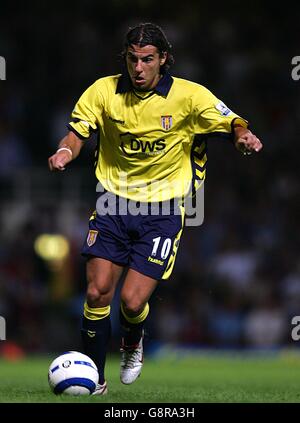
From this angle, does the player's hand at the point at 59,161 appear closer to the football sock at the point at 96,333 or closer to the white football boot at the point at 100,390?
the football sock at the point at 96,333

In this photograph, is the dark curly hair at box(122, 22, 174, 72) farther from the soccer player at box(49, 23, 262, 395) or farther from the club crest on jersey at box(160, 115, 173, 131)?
the club crest on jersey at box(160, 115, 173, 131)

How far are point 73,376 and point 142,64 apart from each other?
7.50 feet

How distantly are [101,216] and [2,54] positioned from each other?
10857 mm

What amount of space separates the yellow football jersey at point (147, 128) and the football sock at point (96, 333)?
0.88 m

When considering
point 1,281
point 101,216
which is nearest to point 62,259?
point 1,281

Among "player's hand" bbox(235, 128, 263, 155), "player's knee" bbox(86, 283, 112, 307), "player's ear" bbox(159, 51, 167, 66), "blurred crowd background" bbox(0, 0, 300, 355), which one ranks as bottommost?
"player's knee" bbox(86, 283, 112, 307)

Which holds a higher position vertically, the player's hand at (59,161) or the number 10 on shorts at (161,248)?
the player's hand at (59,161)

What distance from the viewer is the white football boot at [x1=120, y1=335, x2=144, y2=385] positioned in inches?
337

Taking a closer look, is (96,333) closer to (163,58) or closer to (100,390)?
(100,390)

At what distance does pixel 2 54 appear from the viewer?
18.6 m

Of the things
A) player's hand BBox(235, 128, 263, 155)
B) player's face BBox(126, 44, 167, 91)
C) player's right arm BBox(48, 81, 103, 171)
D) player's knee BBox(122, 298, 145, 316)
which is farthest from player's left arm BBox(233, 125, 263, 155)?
player's knee BBox(122, 298, 145, 316)

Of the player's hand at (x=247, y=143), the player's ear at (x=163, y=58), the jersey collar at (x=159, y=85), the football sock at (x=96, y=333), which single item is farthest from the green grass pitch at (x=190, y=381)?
the player's ear at (x=163, y=58)

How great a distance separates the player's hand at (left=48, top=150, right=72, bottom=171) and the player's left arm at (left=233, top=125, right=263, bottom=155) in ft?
3.91

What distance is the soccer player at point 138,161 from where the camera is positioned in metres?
8.18
